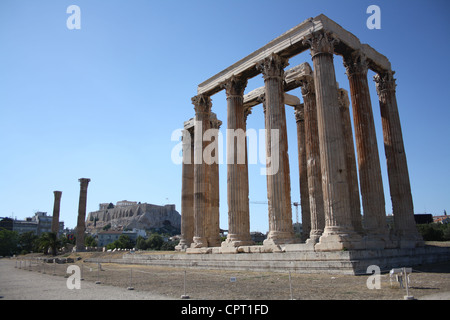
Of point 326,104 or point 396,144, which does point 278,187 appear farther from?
point 396,144

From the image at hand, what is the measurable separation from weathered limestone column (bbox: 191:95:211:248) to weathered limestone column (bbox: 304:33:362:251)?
1226 centimetres

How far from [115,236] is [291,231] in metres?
144

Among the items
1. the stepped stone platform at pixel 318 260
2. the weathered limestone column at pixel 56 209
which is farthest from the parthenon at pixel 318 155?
the weathered limestone column at pixel 56 209

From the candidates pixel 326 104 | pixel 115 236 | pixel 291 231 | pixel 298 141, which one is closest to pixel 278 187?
pixel 291 231

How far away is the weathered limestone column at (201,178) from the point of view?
29.1m

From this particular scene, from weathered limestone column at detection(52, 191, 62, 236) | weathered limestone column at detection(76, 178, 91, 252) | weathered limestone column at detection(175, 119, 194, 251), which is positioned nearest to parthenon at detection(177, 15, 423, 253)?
weathered limestone column at detection(175, 119, 194, 251)

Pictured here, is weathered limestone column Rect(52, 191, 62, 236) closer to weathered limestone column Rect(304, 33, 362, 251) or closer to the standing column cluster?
the standing column cluster

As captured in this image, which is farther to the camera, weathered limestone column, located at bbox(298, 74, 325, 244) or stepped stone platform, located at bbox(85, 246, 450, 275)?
weathered limestone column, located at bbox(298, 74, 325, 244)

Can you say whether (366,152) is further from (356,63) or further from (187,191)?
(187,191)

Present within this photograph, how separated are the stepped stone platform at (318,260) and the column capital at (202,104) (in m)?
12.9

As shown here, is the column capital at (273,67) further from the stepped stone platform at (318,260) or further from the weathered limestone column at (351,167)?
the stepped stone platform at (318,260)

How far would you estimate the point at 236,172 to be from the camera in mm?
26016

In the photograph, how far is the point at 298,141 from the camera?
30531 mm

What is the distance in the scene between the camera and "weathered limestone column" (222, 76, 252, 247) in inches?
989
